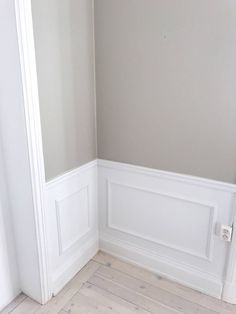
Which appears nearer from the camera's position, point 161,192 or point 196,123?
point 196,123

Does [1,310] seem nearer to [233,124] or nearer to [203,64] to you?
[233,124]

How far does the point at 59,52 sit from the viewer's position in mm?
1496

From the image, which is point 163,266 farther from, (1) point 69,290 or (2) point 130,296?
(1) point 69,290

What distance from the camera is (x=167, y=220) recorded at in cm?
180

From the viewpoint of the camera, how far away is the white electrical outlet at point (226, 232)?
156 centimetres

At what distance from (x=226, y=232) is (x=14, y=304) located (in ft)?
4.77

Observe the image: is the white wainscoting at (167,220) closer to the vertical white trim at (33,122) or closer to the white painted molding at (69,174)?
the white painted molding at (69,174)

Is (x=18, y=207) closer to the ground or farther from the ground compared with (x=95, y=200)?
farther from the ground

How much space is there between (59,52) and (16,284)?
Result: 5.07 feet

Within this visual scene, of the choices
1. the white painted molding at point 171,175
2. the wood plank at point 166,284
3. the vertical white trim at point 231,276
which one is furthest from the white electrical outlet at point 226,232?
the wood plank at point 166,284

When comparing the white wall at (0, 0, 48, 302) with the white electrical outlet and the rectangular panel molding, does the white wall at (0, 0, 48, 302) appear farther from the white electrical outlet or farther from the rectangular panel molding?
the white electrical outlet

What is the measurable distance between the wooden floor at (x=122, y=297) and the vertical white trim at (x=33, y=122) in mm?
163

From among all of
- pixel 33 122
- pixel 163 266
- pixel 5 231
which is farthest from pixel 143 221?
pixel 33 122

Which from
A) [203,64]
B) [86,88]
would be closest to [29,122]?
[86,88]
